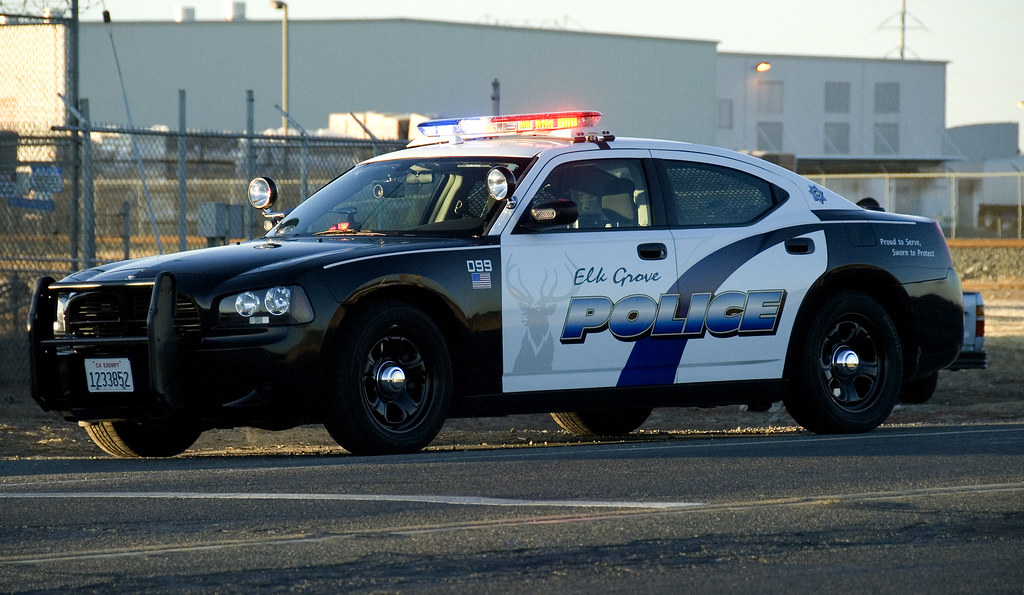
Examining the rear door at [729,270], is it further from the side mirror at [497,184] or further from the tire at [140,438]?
the tire at [140,438]

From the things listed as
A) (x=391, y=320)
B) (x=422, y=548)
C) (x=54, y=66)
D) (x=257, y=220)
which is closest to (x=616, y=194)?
(x=391, y=320)

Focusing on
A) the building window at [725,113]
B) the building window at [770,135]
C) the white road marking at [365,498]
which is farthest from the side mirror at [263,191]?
the building window at [770,135]

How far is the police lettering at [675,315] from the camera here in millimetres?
8391

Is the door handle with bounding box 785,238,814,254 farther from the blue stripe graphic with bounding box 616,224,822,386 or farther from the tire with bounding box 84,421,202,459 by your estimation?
the tire with bounding box 84,421,202,459

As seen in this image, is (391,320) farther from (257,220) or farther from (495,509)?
(257,220)

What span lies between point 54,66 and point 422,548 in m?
16.6

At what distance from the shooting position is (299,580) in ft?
15.4

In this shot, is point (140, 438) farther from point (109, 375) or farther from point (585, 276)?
point (585, 276)

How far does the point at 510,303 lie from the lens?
8.16 metres

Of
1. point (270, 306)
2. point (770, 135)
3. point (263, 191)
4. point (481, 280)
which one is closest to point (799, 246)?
point (481, 280)

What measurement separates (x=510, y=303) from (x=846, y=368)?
2366 millimetres

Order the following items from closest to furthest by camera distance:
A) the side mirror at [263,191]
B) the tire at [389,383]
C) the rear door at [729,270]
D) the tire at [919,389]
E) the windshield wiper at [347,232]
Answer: the tire at [389,383] < the windshield wiper at [347,232] < the rear door at [729,270] < the side mirror at [263,191] < the tire at [919,389]

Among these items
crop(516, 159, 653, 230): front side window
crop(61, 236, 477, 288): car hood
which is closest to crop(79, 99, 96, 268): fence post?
crop(61, 236, 477, 288): car hood

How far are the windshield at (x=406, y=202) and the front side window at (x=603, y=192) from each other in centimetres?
22
